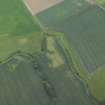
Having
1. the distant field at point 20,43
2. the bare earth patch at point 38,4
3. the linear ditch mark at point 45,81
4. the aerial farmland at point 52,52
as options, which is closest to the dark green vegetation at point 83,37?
the aerial farmland at point 52,52

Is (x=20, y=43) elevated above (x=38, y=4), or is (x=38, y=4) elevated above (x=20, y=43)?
(x=38, y=4)

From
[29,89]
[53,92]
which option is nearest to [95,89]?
[53,92]

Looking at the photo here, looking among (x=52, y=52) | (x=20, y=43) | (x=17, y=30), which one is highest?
(x=17, y=30)

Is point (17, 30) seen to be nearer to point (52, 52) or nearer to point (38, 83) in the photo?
point (52, 52)

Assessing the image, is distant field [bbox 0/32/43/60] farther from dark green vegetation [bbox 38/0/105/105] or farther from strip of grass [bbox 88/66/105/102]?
strip of grass [bbox 88/66/105/102]

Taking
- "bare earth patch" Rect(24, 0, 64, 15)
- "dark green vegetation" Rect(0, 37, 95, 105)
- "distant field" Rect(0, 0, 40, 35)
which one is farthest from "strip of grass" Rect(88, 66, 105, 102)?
"bare earth patch" Rect(24, 0, 64, 15)

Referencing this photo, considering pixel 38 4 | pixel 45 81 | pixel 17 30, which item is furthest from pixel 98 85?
pixel 38 4

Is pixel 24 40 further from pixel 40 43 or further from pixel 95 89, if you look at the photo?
pixel 95 89
